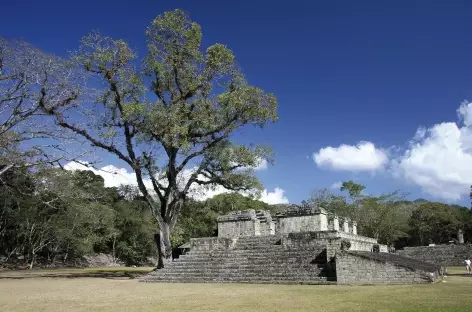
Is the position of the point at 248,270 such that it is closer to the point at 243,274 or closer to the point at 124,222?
the point at 243,274

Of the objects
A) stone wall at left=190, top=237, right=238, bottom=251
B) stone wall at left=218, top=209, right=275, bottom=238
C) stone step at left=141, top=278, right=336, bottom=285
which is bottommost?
stone step at left=141, top=278, right=336, bottom=285

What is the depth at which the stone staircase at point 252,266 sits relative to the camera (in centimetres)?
1405

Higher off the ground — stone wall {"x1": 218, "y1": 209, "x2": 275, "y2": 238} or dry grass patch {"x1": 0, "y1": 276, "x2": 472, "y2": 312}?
stone wall {"x1": 218, "y1": 209, "x2": 275, "y2": 238}

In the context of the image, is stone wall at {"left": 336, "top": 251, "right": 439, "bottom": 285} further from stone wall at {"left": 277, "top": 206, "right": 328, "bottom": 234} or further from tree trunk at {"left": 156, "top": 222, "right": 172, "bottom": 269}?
tree trunk at {"left": 156, "top": 222, "right": 172, "bottom": 269}

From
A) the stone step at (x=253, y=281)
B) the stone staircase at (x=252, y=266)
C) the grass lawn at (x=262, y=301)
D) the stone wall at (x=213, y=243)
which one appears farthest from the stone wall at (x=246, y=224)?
the grass lawn at (x=262, y=301)

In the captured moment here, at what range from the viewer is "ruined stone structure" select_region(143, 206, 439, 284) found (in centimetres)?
1290

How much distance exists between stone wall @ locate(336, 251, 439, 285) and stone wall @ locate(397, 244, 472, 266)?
15.5 metres

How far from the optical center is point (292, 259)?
1497cm

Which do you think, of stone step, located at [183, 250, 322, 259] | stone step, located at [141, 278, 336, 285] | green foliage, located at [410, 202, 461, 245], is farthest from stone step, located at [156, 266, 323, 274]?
green foliage, located at [410, 202, 461, 245]

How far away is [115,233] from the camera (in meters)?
37.1

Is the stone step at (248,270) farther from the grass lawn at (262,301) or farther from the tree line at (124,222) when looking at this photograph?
the tree line at (124,222)

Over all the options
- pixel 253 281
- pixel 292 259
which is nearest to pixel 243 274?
pixel 253 281

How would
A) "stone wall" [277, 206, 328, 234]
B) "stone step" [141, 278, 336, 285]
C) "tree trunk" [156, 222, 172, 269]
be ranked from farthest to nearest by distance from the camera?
"stone wall" [277, 206, 328, 234], "tree trunk" [156, 222, 172, 269], "stone step" [141, 278, 336, 285]

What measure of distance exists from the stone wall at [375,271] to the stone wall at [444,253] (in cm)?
1553
